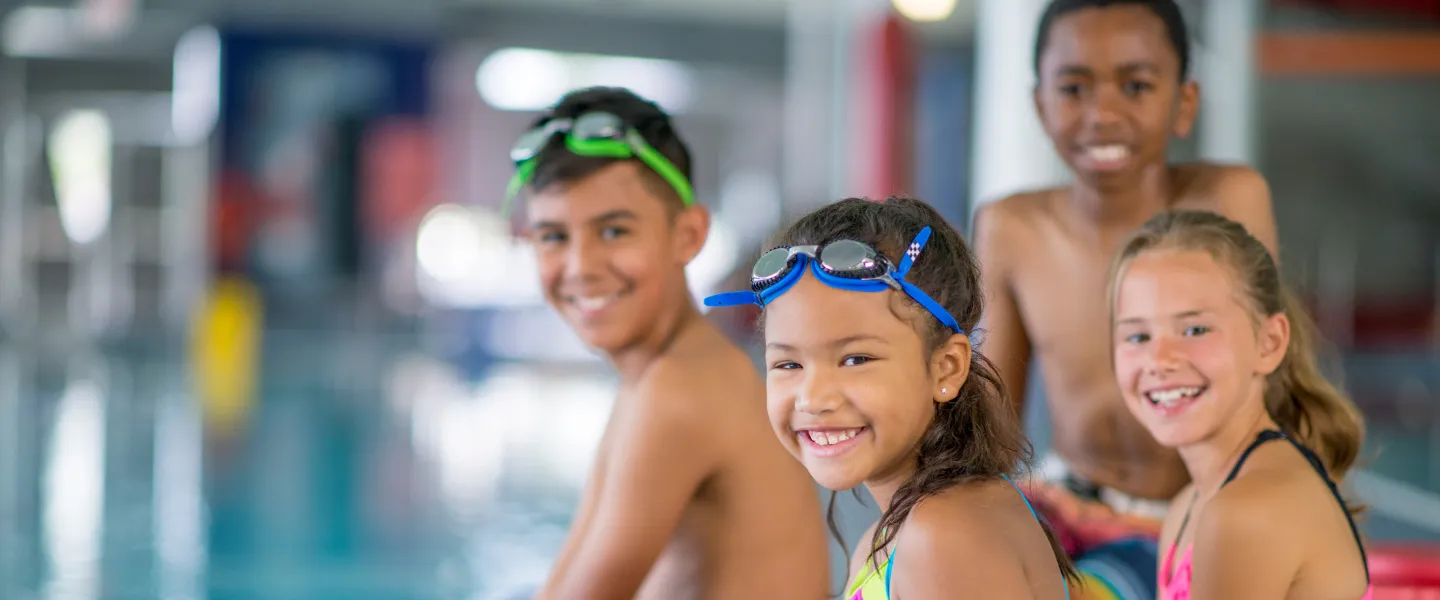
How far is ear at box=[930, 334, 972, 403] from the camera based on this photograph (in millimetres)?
1490

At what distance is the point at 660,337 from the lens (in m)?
2.20

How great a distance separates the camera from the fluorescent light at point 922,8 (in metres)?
7.34

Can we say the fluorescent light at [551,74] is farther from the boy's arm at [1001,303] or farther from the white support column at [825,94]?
the boy's arm at [1001,303]

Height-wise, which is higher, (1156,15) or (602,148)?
(1156,15)

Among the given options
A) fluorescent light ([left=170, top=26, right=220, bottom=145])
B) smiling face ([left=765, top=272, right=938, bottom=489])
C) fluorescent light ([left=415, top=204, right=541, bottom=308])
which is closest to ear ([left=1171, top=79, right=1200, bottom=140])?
smiling face ([left=765, top=272, right=938, bottom=489])

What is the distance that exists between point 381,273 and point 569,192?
16.3 meters

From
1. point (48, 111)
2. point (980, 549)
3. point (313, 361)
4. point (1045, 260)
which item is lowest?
point (313, 361)

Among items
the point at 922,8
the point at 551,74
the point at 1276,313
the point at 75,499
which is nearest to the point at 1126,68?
the point at 1276,313

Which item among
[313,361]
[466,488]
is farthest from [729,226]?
[466,488]

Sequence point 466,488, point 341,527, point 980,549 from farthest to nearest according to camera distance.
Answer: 1. point 466,488
2. point 341,527
3. point 980,549

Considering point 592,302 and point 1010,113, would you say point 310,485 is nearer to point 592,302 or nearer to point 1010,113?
point 1010,113

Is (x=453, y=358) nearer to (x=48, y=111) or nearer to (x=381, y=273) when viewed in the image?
(x=381, y=273)

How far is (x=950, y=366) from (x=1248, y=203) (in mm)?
1055

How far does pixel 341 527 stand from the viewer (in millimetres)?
6340
